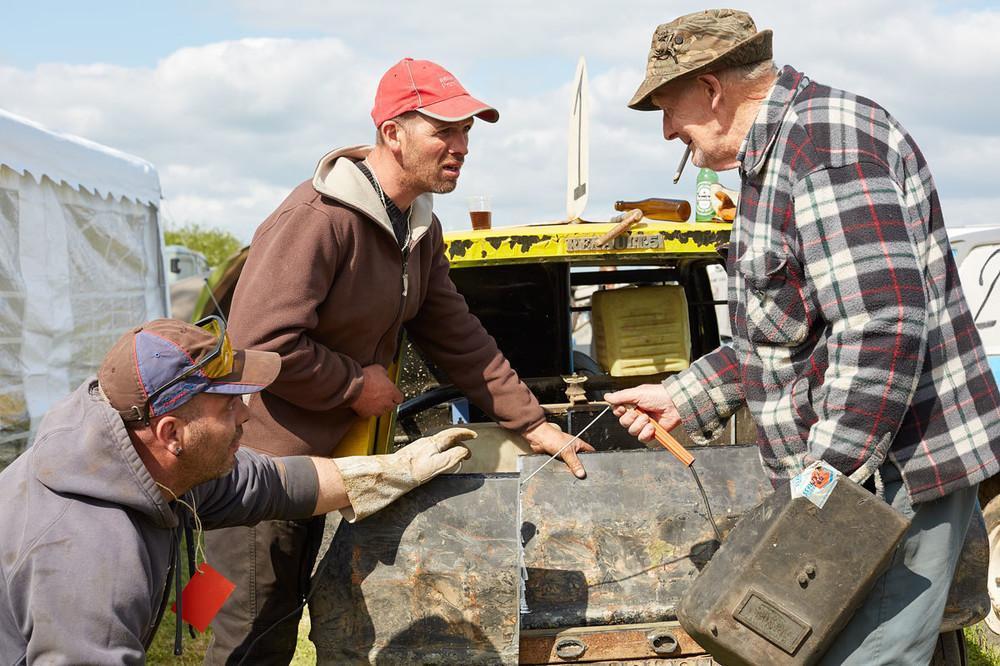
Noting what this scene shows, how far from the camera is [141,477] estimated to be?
1995 millimetres

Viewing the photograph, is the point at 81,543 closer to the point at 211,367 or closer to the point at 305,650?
the point at 211,367

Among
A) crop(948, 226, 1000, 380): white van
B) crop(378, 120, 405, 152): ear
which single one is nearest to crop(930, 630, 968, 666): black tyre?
crop(378, 120, 405, 152): ear

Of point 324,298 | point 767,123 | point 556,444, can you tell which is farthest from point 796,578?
point 324,298

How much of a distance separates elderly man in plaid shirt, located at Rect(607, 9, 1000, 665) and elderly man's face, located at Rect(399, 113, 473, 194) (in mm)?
893

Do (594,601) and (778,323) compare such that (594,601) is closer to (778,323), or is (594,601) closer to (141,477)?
(778,323)

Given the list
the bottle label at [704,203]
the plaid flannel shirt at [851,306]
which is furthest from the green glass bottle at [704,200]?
the plaid flannel shirt at [851,306]

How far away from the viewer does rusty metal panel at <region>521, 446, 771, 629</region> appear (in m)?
2.58

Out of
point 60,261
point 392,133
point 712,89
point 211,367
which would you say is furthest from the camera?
point 60,261

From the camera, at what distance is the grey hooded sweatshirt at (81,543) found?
185 centimetres

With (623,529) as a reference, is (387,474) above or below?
above

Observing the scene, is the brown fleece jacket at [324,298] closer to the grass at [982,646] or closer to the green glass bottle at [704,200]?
the green glass bottle at [704,200]

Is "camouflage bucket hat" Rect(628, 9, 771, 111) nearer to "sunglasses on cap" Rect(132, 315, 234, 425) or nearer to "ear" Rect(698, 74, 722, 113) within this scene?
"ear" Rect(698, 74, 722, 113)

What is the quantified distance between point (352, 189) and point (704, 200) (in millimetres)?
1847

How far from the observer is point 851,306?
1.95 metres
